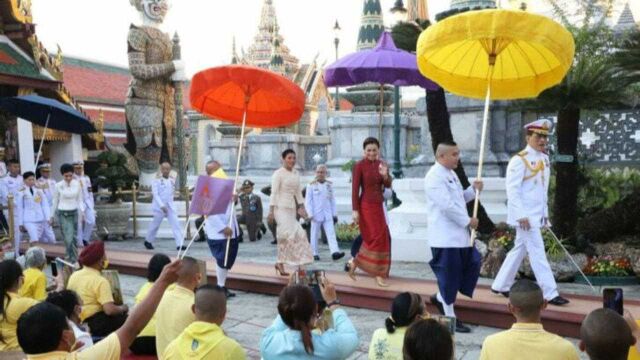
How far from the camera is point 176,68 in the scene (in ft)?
54.3

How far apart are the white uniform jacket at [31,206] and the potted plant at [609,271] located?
9.05m

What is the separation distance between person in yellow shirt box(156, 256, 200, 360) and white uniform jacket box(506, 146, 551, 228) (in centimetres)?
340

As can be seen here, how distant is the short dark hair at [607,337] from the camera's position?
278 centimetres

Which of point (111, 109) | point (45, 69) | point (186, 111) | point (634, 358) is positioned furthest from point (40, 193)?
point (186, 111)

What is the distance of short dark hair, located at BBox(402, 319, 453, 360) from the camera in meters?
2.69

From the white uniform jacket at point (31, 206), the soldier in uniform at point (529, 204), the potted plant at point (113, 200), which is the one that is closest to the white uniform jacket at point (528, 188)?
the soldier in uniform at point (529, 204)

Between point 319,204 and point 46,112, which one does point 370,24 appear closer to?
point 319,204

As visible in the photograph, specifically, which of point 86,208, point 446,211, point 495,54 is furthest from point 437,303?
point 86,208

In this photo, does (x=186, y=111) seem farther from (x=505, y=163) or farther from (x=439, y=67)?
(x=439, y=67)

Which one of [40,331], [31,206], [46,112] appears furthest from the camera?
[46,112]

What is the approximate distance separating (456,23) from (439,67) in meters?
0.96

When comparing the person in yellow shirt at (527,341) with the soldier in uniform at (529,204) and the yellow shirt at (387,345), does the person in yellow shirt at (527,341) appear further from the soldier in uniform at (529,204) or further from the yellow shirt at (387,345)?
the soldier in uniform at (529,204)

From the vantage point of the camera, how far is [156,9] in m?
16.3

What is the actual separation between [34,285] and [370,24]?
1569cm
